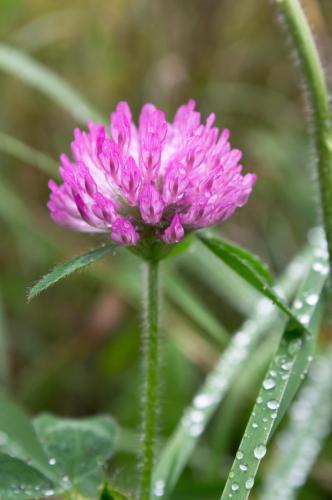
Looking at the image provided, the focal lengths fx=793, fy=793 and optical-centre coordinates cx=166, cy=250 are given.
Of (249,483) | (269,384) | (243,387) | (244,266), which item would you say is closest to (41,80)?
(243,387)

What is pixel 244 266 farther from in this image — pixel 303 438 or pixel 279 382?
pixel 303 438

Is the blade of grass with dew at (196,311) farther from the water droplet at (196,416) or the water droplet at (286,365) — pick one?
the water droplet at (286,365)

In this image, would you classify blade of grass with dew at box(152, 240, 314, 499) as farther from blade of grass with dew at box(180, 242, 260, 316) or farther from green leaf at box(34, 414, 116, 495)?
blade of grass with dew at box(180, 242, 260, 316)

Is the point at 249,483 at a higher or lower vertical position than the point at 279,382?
lower

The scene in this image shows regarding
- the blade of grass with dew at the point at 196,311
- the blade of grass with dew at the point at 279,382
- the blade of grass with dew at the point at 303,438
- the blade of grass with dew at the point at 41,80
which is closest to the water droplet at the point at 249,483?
the blade of grass with dew at the point at 279,382

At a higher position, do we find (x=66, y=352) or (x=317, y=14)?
(x=317, y=14)

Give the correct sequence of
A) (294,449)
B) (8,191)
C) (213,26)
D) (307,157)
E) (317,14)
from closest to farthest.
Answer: (294,449), (8,191), (317,14), (307,157), (213,26)

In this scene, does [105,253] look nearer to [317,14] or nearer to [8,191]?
[8,191]

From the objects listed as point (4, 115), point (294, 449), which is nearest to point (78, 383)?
point (294, 449)
